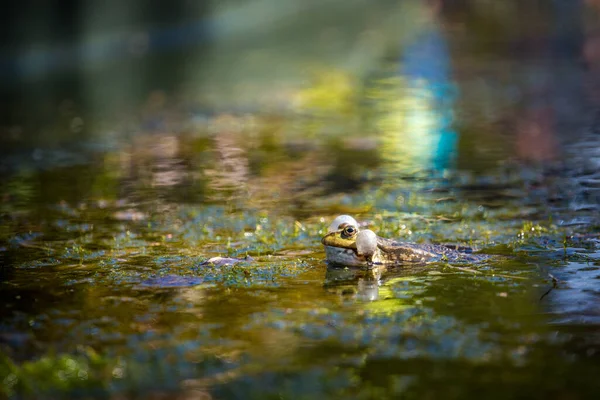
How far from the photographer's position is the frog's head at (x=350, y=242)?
23.5 feet

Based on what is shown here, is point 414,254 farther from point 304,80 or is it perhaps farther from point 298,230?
point 304,80

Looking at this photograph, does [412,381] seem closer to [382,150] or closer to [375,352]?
[375,352]

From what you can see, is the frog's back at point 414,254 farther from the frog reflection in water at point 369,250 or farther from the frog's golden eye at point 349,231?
the frog's golden eye at point 349,231

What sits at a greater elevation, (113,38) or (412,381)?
(113,38)

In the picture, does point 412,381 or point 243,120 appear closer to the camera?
point 412,381

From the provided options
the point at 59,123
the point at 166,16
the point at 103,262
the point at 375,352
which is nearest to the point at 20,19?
the point at 166,16

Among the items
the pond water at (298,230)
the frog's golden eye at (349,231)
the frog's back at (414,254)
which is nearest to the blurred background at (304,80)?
the pond water at (298,230)

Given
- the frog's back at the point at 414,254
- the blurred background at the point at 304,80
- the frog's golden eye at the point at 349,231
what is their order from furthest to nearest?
the blurred background at the point at 304,80, the frog's back at the point at 414,254, the frog's golden eye at the point at 349,231

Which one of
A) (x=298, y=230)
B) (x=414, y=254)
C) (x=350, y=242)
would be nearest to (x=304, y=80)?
(x=298, y=230)

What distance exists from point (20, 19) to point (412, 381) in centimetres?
2140

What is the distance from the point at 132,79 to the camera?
73.2 ft

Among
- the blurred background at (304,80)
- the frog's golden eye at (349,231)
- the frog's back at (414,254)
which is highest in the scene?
the blurred background at (304,80)

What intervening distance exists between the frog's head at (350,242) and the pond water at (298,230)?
16 centimetres

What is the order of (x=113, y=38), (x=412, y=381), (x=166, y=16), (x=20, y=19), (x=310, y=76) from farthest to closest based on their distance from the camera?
(x=166, y=16) < (x=113, y=38) < (x=20, y=19) < (x=310, y=76) < (x=412, y=381)
